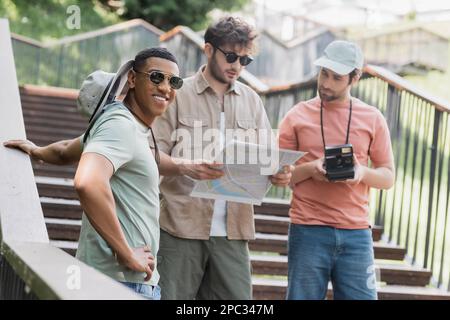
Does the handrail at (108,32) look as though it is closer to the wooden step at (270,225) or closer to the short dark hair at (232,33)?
the wooden step at (270,225)

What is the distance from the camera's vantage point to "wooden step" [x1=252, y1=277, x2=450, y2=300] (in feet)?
20.9

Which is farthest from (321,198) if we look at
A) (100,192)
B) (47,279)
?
(47,279)

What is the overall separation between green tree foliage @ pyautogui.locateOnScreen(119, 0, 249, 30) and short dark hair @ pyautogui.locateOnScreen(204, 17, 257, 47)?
64.0 ft

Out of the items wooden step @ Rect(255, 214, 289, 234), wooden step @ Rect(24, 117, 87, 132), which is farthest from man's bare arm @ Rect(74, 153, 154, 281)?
wooden step @ Rect(24, 117, 87, 132)

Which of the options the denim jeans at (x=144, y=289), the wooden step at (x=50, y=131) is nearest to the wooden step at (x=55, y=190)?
the wooden step at (x=50, y=131)

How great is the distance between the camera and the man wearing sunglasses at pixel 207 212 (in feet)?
14.6

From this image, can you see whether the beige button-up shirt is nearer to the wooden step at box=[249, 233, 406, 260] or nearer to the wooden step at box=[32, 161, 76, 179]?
the wooden step at box=[249, 233, 406, 260]

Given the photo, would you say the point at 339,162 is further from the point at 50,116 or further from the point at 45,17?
the point at 45,17

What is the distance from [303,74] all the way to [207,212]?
73.3 ft

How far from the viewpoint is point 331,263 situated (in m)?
4.78

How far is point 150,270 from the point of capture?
3260mm

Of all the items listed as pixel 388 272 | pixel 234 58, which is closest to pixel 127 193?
pixel 234 58

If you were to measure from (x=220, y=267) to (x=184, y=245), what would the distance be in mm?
211
